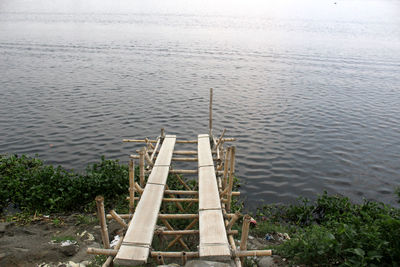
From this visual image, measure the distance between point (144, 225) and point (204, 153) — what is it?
448 centimetres

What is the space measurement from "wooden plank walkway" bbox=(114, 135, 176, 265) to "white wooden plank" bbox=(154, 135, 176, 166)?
0.38 metres

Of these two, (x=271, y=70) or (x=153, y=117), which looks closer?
(x=153, y=117)

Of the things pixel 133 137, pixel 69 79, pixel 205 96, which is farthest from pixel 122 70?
pixel 133 137

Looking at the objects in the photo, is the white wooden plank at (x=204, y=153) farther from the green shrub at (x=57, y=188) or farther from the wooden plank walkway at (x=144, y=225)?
the green shrub at (x=57, y=188)

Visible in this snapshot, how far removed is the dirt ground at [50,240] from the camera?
7.88m

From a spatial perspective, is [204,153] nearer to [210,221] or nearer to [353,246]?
[210,221]

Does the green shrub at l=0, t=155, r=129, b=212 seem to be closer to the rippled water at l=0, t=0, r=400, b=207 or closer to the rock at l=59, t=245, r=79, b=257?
the rock at l=59, t=245, r=79, b=257

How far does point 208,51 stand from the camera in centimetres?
4253

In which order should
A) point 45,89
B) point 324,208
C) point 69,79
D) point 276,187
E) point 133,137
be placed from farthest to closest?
point 69,79 < point 45,89 < point 133,137 < point 276,187 < point 324,208

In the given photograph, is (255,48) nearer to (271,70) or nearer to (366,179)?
(271,70)

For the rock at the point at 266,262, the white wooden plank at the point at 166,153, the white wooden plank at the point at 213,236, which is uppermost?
the white wooden plank at the point at 166,153

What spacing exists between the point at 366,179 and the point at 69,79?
24.1 meters

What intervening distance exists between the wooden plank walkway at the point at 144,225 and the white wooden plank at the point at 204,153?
1.20 meters

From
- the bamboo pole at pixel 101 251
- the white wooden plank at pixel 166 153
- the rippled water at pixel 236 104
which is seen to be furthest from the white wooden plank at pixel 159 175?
the rippled water at pixel 236 104
